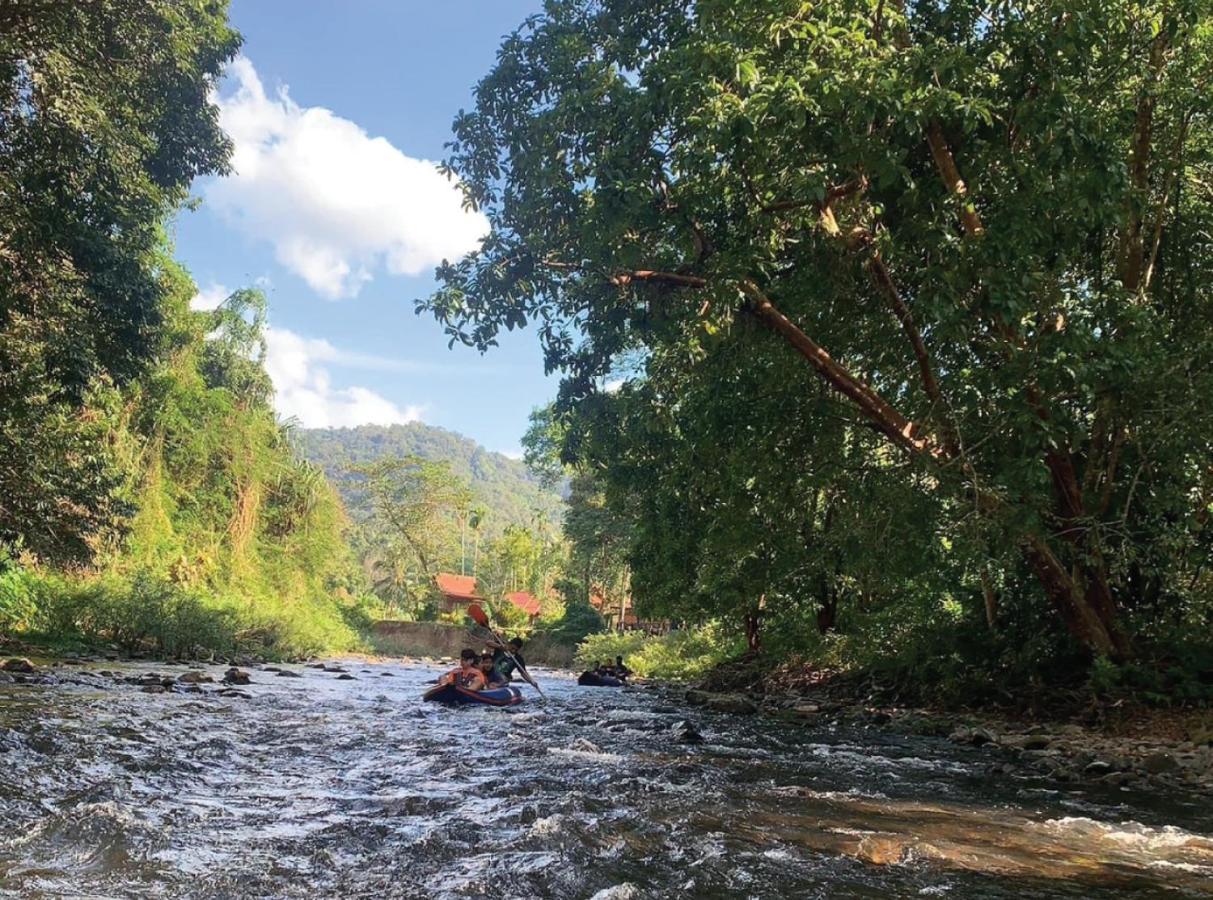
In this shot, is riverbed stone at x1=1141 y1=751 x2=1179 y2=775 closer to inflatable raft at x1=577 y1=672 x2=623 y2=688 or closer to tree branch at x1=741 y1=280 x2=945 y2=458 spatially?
tree branch at x1=741 y1=280 x2=945 y2=458

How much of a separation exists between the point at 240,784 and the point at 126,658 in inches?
585

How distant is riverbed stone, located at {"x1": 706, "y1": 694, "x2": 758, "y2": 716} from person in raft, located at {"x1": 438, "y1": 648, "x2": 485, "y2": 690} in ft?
14.4

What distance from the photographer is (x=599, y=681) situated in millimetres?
22562

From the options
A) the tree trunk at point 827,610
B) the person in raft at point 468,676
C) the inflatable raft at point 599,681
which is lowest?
the inflatable raft at point 599,681

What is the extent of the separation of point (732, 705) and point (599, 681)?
27.1 ft

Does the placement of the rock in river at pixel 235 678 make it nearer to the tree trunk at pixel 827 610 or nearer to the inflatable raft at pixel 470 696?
the inflatable raft at pixel 470 696

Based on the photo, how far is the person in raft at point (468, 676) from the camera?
45.7 feet

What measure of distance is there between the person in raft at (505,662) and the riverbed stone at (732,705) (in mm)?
3770

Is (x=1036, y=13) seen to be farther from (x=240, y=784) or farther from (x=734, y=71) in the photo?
(x=240, y=784)

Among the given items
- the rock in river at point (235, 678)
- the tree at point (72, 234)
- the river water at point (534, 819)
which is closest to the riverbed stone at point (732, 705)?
the river water at point (534, 819)

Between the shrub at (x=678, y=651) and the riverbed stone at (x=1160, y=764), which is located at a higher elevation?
the riverbed stone at (x=1160, y=764)

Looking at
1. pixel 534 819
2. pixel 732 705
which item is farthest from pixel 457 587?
pixel 534 819

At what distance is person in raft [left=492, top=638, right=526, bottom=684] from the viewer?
47.7 feet

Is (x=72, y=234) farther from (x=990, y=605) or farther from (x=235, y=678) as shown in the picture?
(x=990, y=605)
